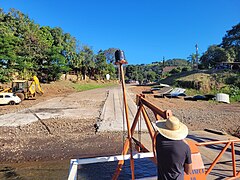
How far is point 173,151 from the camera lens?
2.17 metres

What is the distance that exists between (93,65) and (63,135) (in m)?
44.9

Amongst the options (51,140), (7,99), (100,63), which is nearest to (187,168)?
(51,140)

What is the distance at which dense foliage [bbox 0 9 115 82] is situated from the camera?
26.8m

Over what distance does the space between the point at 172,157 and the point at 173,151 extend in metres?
0.06

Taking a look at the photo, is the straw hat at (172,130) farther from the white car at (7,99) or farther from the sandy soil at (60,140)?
the white car at (7,99)

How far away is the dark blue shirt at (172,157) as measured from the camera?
2176mm

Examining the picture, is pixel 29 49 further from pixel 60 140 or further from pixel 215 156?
pixel 215 156

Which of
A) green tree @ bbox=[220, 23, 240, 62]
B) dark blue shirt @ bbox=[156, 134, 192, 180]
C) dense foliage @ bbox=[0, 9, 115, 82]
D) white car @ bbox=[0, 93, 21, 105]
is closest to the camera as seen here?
dark blue shirt @ bbox=[156, 134, 192, 180]

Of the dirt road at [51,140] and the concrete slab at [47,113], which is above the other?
the concrete slab at [47,113]

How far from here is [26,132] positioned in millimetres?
8859

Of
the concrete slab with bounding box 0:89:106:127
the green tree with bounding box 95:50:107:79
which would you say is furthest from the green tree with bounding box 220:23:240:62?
the concrete slab with bounding box 0:89:106:127

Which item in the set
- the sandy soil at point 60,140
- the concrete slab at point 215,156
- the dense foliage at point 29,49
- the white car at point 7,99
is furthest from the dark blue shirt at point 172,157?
the dense foliage at point 29,49

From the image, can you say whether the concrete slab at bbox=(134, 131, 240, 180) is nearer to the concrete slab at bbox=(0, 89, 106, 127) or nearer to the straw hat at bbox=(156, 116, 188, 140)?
the straw hat at bbox=(156, 116, 188, 140)

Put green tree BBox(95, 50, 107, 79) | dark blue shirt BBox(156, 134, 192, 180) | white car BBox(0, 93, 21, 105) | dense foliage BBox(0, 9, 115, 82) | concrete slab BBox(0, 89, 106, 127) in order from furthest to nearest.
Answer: green tree BBox(95, 50, 107, 79) < dense foliage BBox(0, 9, 115, 82) < white car BBox(0, 93, 21, 105) < concrete slab BBox(0, 89, 106, 127) < dark blue shirt BBox(156, 134, 192, 180)
